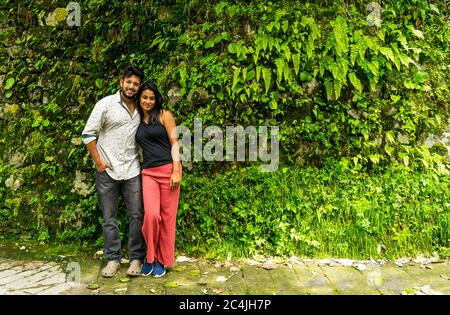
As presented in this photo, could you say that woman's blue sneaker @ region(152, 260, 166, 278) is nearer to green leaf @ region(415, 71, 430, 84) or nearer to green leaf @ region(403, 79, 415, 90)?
green leaf @ region(403, 79, 415, 90)

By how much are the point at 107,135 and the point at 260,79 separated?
7.07 ft

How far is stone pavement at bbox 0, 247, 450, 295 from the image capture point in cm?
449

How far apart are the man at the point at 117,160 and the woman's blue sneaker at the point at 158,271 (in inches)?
6.9

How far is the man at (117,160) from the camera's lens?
189 inches

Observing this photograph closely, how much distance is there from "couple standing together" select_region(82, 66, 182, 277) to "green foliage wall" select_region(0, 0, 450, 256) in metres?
0.98

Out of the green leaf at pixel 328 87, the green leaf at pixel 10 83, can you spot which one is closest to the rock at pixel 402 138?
the green leaf at pixel 328 87

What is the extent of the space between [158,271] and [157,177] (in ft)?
3.36

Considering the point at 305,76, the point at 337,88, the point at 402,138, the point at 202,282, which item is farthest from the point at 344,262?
the point at 305,76

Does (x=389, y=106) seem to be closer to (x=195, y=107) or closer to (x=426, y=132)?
(x=426, y=132)

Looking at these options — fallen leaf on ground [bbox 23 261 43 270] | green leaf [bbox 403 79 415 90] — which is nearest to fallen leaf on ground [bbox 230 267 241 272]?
fallen leaf on ground [bbox 23 261 43 270]

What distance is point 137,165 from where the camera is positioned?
502 cm

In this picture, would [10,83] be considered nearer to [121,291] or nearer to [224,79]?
[224,79]

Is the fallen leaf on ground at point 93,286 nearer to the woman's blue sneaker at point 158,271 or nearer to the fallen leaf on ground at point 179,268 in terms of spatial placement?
the woman's blue sneaker at point 158,271

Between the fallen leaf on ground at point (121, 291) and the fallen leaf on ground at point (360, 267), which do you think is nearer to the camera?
the fallen leaf on ground at point (121, 291)
